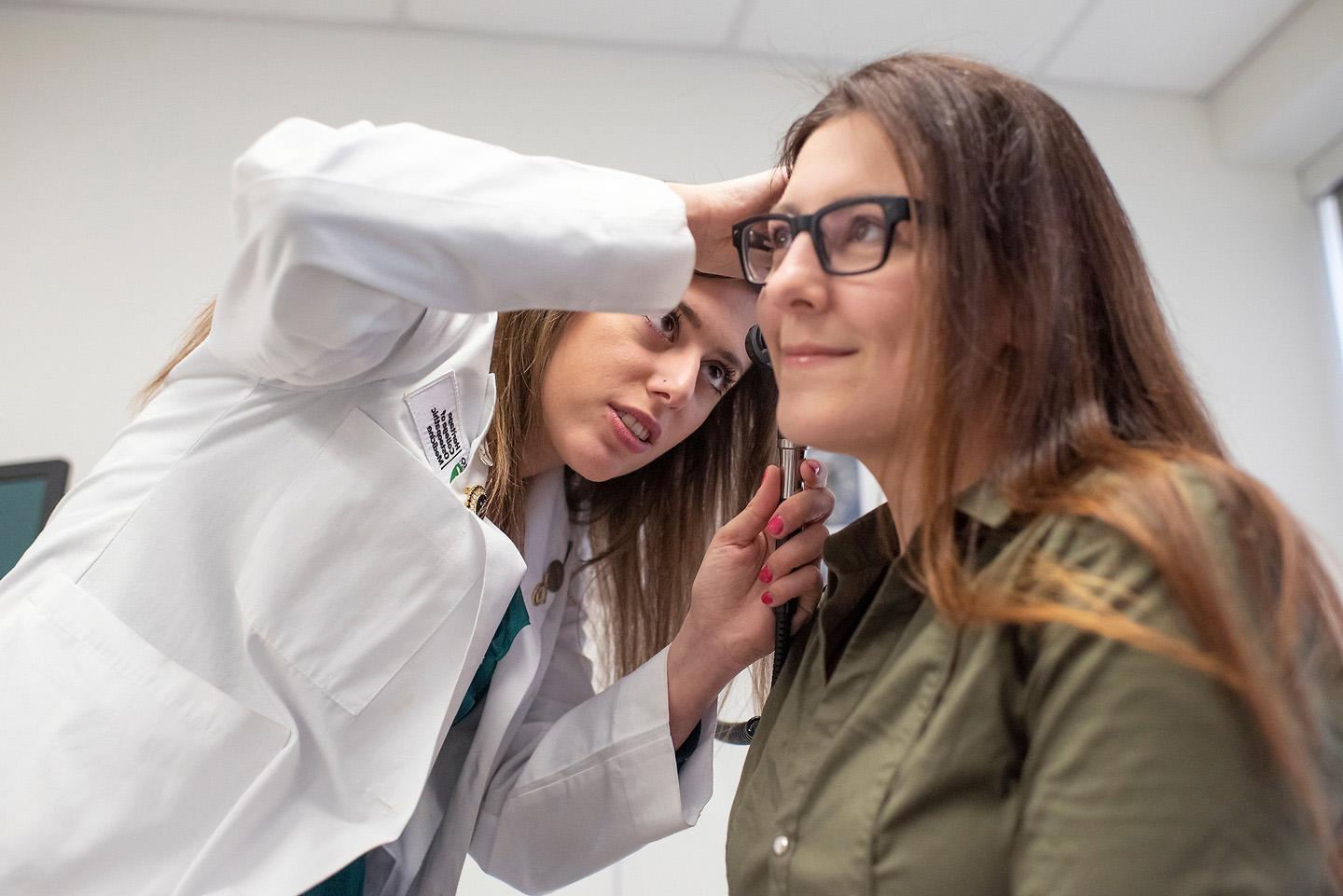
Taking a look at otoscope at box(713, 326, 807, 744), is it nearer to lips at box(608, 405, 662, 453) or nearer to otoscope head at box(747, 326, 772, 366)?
otoscope head at box(747, 326, 772, 366)

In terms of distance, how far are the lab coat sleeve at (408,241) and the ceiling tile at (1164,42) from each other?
6.78 ft

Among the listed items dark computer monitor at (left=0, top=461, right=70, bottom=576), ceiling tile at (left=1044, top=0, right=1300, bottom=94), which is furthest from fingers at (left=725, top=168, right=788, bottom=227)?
ceiling tile at (left=1044, top=0, right=1300, bottom=94)

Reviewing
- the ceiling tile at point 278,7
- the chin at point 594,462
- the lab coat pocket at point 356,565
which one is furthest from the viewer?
the ceiling tile at point 278,7

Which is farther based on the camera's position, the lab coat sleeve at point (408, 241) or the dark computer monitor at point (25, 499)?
the dark computer monitor at point (25, 499)

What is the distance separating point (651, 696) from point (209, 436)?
1.84ft

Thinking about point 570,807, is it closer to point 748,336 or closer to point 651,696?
point 651,696

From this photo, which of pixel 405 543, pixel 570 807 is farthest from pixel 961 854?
pixel 570 807

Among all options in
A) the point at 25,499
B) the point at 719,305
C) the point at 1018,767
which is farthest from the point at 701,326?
the point at 25,499

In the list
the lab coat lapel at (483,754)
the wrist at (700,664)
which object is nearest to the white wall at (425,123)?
the lab coat lapel at (483,754)

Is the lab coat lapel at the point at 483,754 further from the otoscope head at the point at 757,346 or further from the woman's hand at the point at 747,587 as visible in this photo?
the otoscope head at the point at 757,346

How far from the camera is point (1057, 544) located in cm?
73

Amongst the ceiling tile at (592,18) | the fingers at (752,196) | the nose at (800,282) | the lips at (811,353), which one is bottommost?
the lips at (811,353)

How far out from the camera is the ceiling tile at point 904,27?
8.44ft

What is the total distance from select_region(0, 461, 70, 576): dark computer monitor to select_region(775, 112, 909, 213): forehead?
65.8 inches
